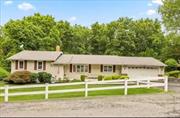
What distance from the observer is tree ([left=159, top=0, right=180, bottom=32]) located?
151 feet

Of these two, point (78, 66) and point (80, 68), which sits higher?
point (78, 66)

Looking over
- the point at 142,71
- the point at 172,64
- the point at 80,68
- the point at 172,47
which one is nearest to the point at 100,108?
the point at 80,68

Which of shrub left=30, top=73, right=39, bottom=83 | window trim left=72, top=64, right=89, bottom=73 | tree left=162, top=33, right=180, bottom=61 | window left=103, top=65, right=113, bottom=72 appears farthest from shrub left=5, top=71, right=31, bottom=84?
tree left=162, top=33, right=180, bottom=61

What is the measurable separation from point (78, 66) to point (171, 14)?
13.8 metres

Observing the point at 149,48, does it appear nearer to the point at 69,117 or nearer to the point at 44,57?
the point at 44,57

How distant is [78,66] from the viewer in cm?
4472

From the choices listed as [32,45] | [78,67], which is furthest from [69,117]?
[32,45]

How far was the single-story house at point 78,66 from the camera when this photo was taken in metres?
44.1

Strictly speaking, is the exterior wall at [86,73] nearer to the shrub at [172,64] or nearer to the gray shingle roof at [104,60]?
the gray shingle roof at [104,60]

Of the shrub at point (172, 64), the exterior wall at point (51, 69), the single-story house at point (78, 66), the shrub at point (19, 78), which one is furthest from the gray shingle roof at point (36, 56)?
the shrub at point (172, 64)

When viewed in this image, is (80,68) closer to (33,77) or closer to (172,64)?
(33,77)

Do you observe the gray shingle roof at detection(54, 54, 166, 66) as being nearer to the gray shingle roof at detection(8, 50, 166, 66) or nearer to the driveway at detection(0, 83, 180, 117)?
the gray shingle roof at detection(8, 50, 166, 66)

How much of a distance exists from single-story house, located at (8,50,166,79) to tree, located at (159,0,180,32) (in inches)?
204

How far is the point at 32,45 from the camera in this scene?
59.7 metres
